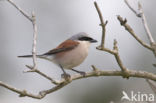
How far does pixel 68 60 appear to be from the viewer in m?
5.57

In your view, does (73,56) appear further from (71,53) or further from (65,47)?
(65,47)

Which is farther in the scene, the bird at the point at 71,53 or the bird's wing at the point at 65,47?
the bird's wing at the point at 65,47

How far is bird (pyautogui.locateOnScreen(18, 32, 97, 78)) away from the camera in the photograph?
219 inches

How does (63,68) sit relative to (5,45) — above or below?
above

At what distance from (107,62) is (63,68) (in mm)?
7235

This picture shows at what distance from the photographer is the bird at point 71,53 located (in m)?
5.57

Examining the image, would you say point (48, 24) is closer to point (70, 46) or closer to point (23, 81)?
point (23, 81)

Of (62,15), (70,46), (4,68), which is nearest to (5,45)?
(4,68)

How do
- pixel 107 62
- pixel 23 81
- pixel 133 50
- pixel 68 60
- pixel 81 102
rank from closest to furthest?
pixel 68 60, pixel 81 102, pixel 23 81, pixel 107 62, pixel 133 50

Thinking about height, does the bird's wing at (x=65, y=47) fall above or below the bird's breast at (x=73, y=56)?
above

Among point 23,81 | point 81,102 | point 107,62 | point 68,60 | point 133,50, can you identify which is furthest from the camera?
point 133,50

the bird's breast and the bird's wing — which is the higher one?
the bird's wing

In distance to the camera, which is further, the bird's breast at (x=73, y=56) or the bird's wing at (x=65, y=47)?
the bird's wing at (x=65, y=47)

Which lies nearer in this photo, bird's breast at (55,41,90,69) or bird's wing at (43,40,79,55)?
bird's breast at (55,41,90,69)
